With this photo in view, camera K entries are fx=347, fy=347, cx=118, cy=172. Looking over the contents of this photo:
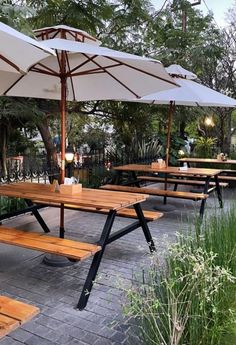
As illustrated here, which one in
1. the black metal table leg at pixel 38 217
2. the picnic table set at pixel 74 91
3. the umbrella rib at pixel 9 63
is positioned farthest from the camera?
the black metal table leg at pixel 38 217

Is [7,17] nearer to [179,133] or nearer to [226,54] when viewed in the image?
[179,133]

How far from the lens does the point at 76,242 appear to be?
289cm

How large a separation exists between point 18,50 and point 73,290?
1931mm

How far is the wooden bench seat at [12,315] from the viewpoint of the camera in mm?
1592

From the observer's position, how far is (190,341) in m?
1.87

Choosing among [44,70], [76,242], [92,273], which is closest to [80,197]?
[76,242]

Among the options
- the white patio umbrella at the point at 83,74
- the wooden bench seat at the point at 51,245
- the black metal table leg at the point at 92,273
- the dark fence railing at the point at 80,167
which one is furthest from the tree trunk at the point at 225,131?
the wooden bench seat at the point at 51,245

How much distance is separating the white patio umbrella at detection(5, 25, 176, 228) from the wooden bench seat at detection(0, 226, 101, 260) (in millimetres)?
724

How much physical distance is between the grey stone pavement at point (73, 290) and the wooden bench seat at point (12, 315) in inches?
18.8

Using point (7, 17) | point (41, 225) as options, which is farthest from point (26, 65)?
point (41, 225)

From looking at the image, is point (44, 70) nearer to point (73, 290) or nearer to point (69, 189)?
point (69, 189)

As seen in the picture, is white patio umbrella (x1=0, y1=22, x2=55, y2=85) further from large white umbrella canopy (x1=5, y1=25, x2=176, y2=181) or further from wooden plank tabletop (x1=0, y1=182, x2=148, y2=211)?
wooden plank tabletop (x1=0, y1=182, x2=148, y2=211)

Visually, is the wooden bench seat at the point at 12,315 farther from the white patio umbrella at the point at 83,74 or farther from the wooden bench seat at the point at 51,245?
the white patio umbrella at the point at 83,74

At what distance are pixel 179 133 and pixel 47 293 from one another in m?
8.17
